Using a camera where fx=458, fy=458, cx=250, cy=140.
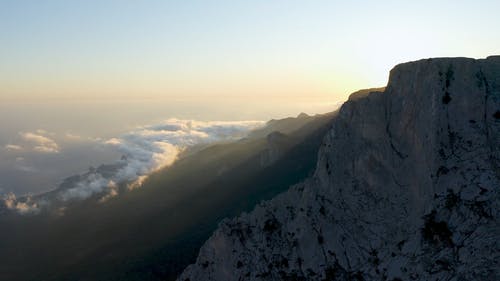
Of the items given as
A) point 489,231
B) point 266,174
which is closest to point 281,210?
point 489,231

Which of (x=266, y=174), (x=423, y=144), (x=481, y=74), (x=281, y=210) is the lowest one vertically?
(x=266, y=174)

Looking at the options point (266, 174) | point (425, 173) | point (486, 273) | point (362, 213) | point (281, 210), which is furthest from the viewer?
point (266, 174)

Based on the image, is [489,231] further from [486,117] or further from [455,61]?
[455,61]

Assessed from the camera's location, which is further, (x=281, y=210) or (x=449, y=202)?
(x=281, y=210)

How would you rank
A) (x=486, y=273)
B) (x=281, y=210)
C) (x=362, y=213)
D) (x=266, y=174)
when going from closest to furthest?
(x=486, y=273)
(x=362, y=213)
(x=281, y=210)
(x=266, y=174)

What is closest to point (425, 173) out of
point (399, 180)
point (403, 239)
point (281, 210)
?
point (399, 180)

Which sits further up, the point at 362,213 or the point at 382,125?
the point at 382,125
